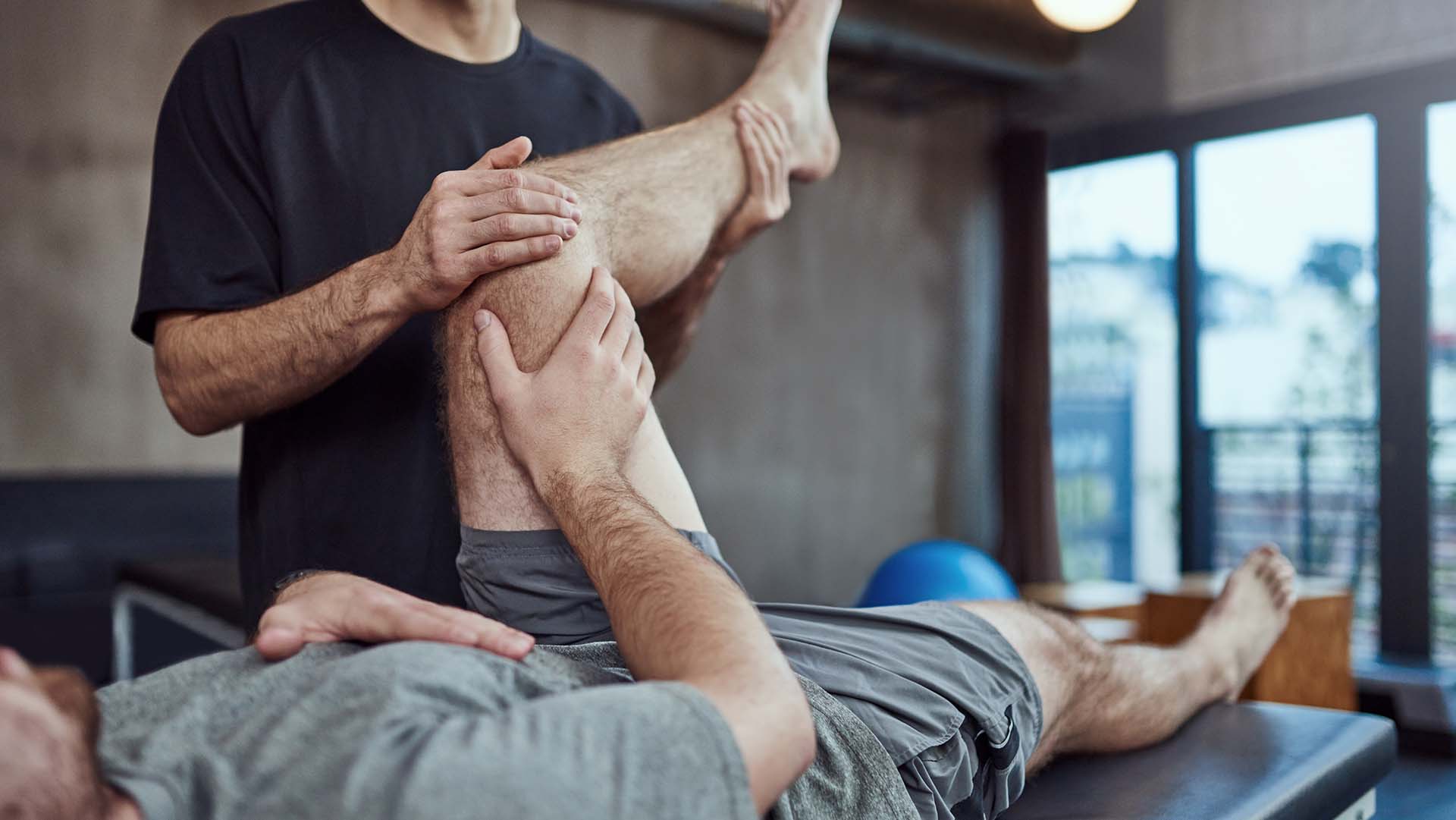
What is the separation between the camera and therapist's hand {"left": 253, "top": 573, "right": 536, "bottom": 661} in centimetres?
79

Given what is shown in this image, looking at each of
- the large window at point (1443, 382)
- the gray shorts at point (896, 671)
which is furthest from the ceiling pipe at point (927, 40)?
the gray shorts at point (896, 671)

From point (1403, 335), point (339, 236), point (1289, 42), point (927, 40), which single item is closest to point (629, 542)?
point (339, 236)

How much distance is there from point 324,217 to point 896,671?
81cm

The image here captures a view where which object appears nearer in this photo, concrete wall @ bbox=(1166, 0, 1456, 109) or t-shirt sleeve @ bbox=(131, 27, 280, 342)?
t-shirt sleeve @ bbox=(131, 27, 280, 342)

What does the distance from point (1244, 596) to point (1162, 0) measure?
14.0 ft

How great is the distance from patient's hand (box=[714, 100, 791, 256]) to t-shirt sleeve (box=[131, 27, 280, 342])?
55 centimetres

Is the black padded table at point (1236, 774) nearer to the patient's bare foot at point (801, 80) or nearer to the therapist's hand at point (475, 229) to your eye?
the therapist's hand at point (475, 229)

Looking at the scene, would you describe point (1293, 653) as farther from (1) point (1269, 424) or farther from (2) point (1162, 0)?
(2) point (1162, 0)

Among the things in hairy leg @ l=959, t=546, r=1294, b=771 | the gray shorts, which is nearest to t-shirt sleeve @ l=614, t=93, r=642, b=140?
the gray shorts

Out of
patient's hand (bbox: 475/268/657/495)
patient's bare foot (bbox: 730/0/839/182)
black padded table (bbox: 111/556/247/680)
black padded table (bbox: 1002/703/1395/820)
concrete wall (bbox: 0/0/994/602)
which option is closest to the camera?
patient's hand (bbox: 475/268/657/495)

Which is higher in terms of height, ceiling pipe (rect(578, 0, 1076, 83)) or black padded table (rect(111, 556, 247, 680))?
ceiling pipe (rect(578, 0, 1076, 83))

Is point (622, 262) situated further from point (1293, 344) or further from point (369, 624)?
point (1293, 344)

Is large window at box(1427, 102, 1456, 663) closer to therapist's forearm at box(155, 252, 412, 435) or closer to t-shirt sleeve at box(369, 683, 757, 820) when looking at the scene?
therapist's forearm at box(155, 252, 412, 435)

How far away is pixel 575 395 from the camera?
973 millimetres
